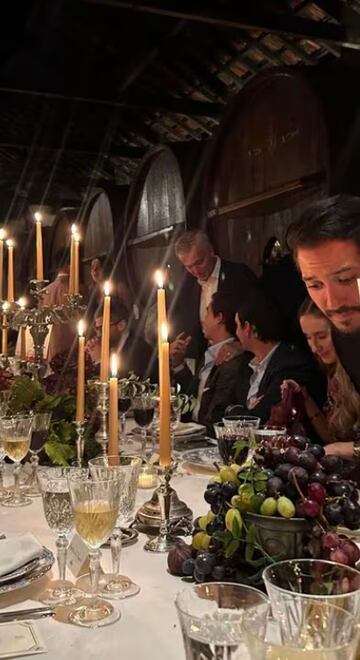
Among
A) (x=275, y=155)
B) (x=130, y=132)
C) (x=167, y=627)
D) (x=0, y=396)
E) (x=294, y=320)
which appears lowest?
(x=167, y=627)

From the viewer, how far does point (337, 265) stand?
6.93 feet

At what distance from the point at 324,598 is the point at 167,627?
1.29 feet

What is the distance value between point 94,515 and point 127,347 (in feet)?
9.66

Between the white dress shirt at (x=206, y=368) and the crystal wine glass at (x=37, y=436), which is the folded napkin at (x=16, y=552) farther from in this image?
the white dress shirt at (x=206, y=368)

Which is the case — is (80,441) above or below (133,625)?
above

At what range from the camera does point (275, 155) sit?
2461 millimetres

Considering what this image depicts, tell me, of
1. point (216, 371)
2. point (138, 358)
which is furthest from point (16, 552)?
point (138, 358)

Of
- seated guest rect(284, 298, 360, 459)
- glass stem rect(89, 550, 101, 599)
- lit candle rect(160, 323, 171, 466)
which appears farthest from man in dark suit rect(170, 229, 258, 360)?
glass stem rect(89, 550, 101, 599)

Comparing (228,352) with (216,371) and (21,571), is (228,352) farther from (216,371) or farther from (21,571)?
(21,571)

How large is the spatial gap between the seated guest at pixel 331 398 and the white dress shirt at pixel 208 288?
697mm

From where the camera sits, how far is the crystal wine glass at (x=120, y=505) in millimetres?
1180

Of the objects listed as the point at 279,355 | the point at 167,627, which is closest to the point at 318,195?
the point at 279,355

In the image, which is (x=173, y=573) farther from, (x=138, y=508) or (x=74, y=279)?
(x=74, y=279)

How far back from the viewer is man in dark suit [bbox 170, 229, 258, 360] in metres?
2.77
